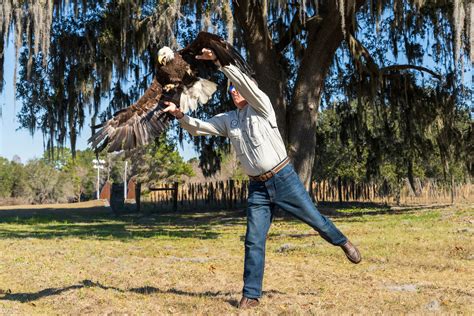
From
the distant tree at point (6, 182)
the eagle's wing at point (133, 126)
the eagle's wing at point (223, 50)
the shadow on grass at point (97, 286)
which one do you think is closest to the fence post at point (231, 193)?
the shadow on grass at point (97, 286)

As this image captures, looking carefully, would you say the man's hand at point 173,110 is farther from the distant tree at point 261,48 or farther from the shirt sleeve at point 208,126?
the distant tree at point 261,48

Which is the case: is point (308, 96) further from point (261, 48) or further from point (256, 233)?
point (256, 233)

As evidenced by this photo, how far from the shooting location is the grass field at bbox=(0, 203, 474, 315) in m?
4.72

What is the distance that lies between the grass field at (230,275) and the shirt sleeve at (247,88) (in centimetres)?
160

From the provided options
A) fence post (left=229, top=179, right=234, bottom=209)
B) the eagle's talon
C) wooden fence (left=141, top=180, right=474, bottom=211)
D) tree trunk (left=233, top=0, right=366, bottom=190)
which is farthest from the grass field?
wooden fence (left=141, top=180, right=474, bottom=211)

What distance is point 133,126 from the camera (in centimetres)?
→ 460

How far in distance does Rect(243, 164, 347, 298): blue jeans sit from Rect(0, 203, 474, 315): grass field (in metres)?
0.27

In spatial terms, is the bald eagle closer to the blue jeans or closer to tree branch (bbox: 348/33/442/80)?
the blue jeans

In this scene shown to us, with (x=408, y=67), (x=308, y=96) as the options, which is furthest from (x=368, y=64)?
(x=308, y=96)

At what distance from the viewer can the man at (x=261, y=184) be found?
4.56m

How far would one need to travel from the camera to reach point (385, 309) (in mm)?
4441

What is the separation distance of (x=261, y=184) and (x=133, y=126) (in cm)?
112

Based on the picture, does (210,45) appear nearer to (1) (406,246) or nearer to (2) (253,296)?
(2) (253,296)

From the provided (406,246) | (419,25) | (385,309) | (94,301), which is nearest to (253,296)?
(385,309)
